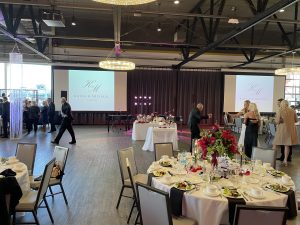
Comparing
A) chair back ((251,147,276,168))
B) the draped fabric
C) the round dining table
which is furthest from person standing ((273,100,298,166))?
the draped fabric

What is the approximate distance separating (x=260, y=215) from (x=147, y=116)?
28.8 feet

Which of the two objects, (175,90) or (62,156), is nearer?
(62,156)

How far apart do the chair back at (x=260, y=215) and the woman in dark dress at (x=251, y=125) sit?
481 centimetres

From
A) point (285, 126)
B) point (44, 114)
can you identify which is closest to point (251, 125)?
point (285, 126)

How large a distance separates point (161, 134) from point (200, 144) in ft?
16.9

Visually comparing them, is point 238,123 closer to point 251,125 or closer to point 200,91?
point 200,91

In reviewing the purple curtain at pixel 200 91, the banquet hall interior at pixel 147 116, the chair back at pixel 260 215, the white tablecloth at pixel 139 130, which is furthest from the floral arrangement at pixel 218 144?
the purple curtain at pixel 200 91

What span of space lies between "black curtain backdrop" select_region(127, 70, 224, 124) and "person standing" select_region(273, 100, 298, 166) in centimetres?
866

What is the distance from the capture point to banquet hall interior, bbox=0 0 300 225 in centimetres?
295

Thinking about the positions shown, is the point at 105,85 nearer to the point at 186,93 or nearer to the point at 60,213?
the point at 186,93

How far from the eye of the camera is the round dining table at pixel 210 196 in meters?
2.69

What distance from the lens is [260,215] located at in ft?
7.33

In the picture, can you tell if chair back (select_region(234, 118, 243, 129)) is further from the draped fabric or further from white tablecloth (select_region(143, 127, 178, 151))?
white tablecloth (select_region(143, 127, 178, 151))

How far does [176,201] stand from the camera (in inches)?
113
